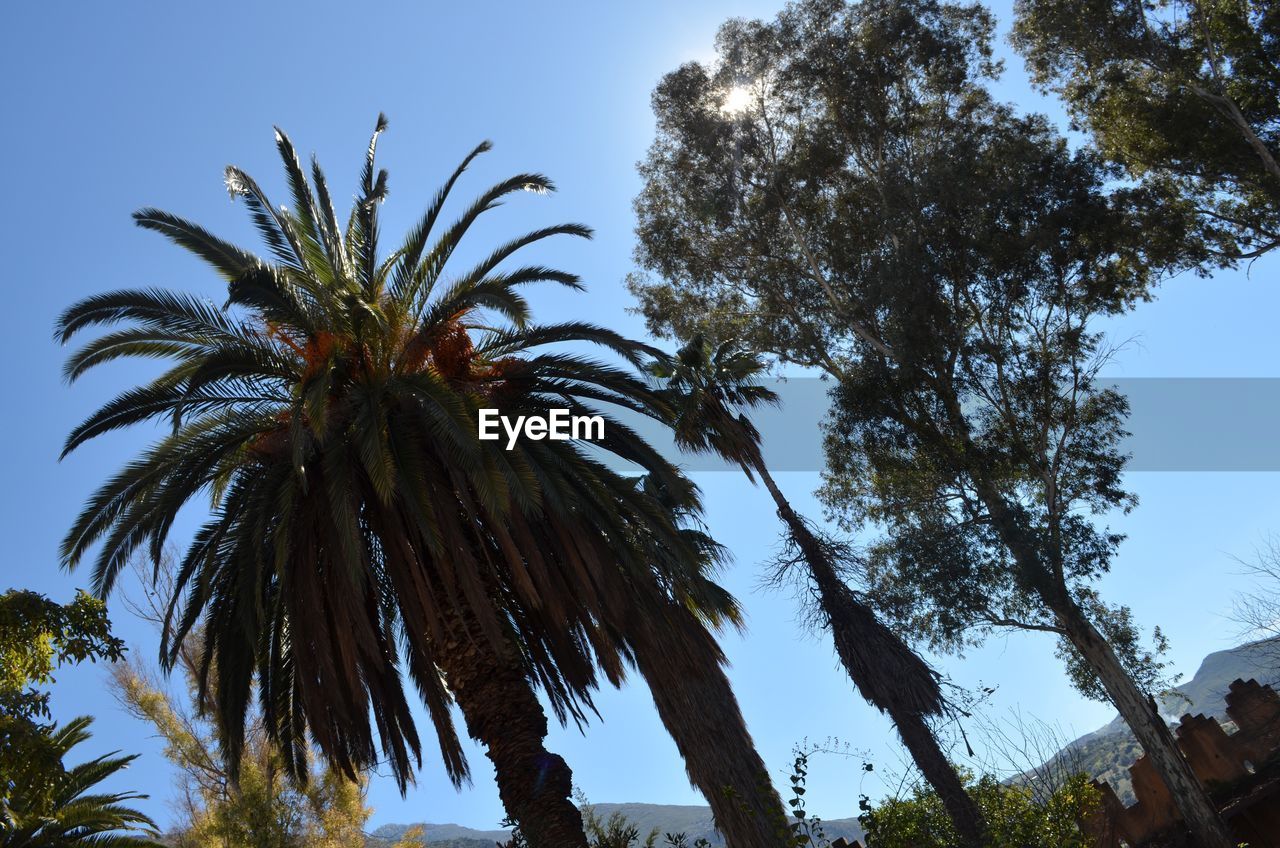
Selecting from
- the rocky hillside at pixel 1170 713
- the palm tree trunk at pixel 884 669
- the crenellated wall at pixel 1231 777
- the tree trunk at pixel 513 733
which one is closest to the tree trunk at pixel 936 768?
the palm tree trunk at pixel 884 669

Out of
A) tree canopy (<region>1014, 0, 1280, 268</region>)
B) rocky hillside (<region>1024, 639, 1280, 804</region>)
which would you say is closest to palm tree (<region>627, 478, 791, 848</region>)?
rocky hillside (<region>1024, 639, 1280, 804</region>)

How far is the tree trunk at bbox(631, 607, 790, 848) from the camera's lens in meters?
10.3

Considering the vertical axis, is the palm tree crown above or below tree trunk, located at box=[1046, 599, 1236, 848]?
above

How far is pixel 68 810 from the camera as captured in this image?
35.8 feet

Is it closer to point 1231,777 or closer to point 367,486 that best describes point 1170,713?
point 1231,777

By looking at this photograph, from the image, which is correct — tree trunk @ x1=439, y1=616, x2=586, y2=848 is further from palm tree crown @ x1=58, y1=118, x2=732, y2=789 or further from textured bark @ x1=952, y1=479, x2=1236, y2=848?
textured bark @ x1=952, y1=479, x2=1236, y2=848

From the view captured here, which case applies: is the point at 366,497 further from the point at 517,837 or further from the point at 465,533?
the point at 517,837

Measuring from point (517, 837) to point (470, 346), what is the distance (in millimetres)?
5627

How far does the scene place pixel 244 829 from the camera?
16828 mm

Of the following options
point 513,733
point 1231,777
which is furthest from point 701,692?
point 1231,777

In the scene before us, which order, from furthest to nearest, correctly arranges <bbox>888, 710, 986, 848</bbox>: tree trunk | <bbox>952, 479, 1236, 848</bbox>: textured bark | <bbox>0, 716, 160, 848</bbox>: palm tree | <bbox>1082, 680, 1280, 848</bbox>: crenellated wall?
<bbox>952, 479, 1236, 848</bbox>: textured bark, <bbox>1082, 680, 1280, 848</bbox>: crenellated wall, <bbox>888, 710, 986, 848</bbox>: tree trunk, <bbox>0, 716, 160, 848</bbox>: palm tree

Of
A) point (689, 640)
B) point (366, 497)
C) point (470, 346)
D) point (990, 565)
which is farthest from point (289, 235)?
point (990, 565)

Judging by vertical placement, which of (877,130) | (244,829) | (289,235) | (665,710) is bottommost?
(665,710)

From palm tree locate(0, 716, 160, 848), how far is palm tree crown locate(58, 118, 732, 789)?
74.9 inches
